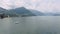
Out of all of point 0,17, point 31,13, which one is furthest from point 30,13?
point 0,17

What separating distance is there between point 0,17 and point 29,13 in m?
64.7

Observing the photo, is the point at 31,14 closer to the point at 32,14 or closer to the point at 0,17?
the point at 32,14

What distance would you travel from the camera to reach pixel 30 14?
124m

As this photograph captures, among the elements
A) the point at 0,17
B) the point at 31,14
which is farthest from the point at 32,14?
the point at 0,17

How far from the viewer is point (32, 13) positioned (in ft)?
388

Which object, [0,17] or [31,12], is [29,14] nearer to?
[31,12]

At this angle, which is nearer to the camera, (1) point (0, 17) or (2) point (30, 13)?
(1) point (0, 17)

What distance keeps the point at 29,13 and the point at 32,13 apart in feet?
9.45

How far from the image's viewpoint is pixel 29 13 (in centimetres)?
11944

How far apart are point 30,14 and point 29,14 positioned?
1.04 metres

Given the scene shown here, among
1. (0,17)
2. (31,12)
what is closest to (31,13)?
(31,12)

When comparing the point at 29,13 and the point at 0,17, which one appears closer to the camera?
the point at 0,17

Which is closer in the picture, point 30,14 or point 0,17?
point 0,17

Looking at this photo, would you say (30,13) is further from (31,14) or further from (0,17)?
(0,17)
